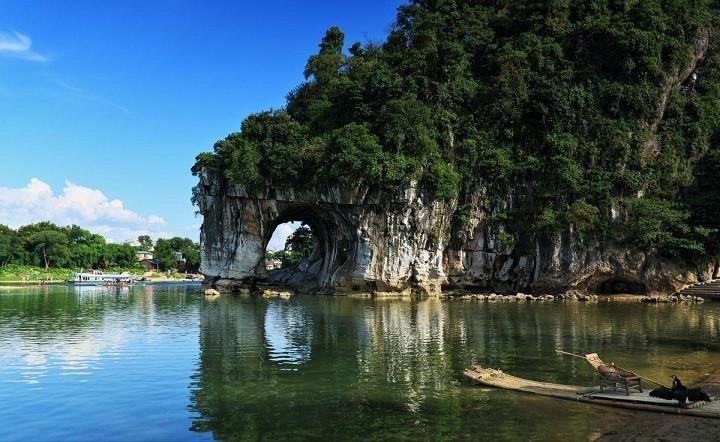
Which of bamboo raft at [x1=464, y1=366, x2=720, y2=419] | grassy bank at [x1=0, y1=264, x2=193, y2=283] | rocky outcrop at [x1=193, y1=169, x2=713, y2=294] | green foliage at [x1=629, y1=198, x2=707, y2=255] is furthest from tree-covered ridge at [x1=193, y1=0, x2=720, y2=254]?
grassy bank at [x1=0, y1=264, x2=193, y2=283]

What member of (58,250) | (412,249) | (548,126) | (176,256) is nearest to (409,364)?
(412,249)

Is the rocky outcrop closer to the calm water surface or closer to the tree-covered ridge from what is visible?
the tree-covered ridge

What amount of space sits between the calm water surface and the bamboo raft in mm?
434

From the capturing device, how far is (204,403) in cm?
1225

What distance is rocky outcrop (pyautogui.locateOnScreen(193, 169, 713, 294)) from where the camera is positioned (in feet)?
148

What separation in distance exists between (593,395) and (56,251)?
294ft

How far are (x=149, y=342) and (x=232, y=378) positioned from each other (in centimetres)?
768

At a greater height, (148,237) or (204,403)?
(148,237)

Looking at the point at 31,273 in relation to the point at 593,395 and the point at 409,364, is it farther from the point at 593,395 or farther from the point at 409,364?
the point at 593,395

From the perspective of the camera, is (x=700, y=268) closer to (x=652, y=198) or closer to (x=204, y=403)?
(x=652, y=198)

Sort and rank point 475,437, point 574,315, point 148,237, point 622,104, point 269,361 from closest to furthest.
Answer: point 475,437 → point 269,361 → point 574,315 → point 622,104 → point 148,237

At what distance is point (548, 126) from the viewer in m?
48.9

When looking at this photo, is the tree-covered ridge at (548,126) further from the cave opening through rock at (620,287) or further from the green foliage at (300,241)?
the green foliage at (300,241)

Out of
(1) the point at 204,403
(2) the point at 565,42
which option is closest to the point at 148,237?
(2) the point at 565,42
